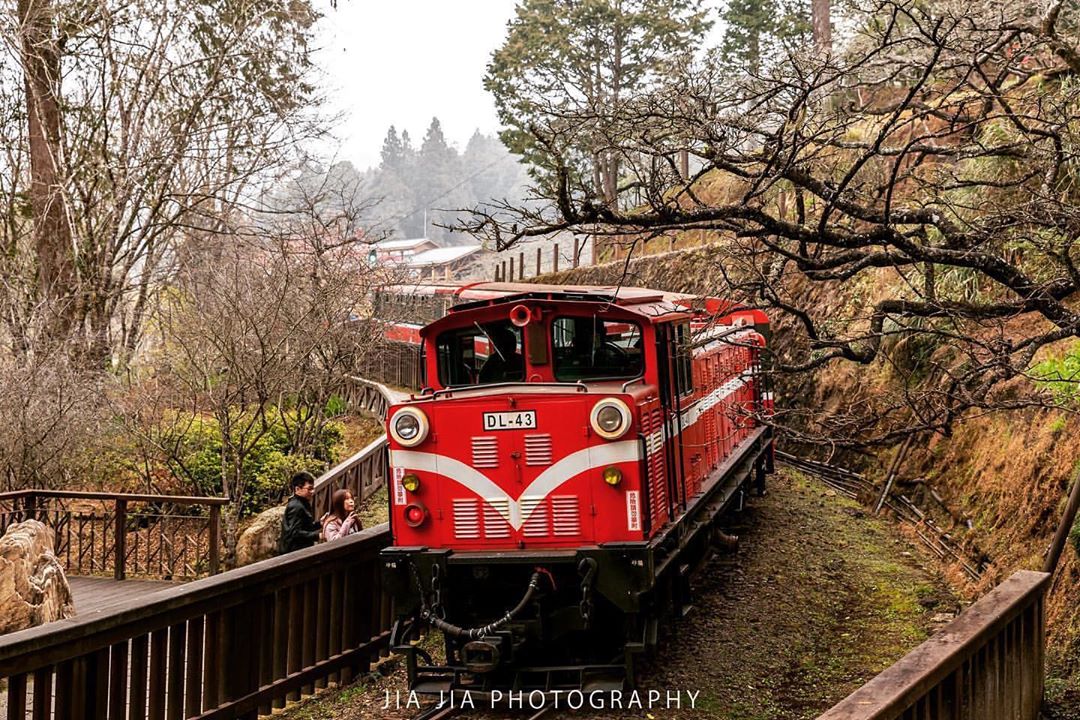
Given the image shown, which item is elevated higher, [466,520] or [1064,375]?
[1064,375]

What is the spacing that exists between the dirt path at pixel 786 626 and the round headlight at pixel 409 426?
6.80ft

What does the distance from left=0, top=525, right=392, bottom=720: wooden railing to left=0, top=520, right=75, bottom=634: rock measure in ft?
6.19

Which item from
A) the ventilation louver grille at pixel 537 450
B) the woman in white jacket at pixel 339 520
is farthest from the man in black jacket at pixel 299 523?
the ventilation louver grille at pixel 537 450

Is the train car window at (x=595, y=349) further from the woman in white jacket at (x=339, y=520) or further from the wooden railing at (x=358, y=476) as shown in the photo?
the wooden railing at (x=358, y=476)

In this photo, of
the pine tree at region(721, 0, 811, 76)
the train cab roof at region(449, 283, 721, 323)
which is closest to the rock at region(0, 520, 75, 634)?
the train cab roof at region(449, 283, 721, 323)

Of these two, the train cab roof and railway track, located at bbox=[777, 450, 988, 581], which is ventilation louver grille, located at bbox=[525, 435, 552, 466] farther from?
railway track, located at bbox=[777, 450, 988, 581]

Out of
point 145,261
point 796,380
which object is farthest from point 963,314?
point 145,261

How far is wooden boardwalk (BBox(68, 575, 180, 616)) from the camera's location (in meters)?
11.6

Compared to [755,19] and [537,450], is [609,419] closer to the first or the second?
[537,450]

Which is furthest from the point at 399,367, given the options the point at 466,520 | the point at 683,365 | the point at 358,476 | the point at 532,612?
the point at 532,612

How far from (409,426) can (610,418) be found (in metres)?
1.64

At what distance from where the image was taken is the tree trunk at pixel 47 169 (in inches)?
705

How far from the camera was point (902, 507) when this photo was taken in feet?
48.4

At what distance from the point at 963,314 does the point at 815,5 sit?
2747 cm
